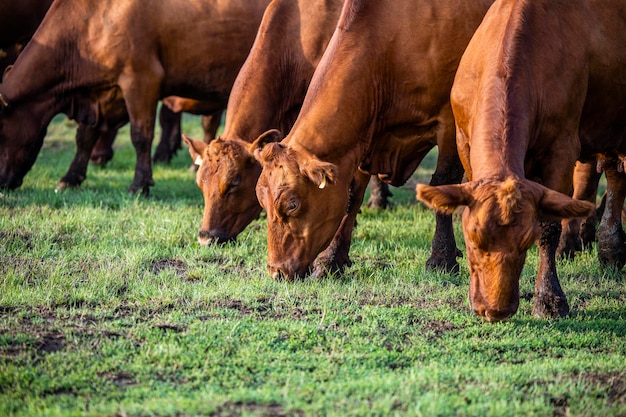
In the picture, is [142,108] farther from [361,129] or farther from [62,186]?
[361,129]

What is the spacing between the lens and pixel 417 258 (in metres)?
9.62

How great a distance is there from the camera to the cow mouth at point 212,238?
9767 millimetres

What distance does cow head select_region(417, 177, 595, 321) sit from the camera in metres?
6.81

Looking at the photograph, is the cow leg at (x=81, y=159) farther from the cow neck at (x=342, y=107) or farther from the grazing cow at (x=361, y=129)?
the cow neck at (x=342, y=107)

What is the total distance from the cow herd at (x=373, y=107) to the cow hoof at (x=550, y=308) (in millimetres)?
14

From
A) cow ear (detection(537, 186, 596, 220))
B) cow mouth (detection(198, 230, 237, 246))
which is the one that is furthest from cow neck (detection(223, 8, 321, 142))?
cow ear (detection(537, 186, 596, 220))

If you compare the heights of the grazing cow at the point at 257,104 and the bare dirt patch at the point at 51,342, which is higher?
the grazing cow at the point at 257,104

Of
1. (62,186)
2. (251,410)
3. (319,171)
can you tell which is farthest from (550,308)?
(62,186)

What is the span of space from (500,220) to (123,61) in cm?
658

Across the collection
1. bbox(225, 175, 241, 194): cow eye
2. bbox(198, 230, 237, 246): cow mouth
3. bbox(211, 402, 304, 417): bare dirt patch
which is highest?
bbox(225, 175, 241, 194): cow eye

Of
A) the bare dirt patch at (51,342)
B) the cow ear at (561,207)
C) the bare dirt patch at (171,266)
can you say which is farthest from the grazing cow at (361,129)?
the bare dirt patch at (51,342)

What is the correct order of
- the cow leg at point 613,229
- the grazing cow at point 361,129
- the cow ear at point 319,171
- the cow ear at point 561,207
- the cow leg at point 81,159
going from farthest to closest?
the cow leg at point 81,159 < the cow leg at point 613,229 < the grazing cow at point 361,129 < the cow ear at point 319,171 < the cow ear at point 561,207

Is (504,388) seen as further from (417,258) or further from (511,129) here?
(417,258)

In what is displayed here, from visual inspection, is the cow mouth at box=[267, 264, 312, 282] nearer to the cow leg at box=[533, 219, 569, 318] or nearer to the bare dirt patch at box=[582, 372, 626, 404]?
the cow leg at box=[533, 219, 569, 318]
